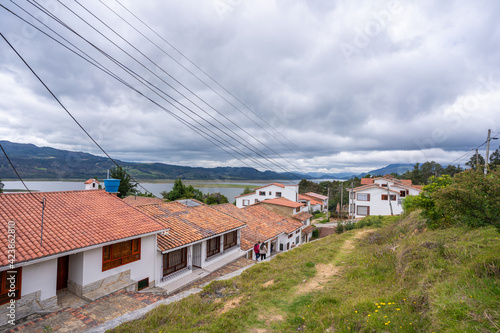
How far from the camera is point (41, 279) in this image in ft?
→ 26.2

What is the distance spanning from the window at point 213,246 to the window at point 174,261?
7.04 ft

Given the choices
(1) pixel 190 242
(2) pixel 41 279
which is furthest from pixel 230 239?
(2) pixel 41 279

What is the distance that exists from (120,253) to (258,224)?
54.3 ft

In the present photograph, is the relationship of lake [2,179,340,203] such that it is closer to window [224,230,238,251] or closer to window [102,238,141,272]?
window [102,238,141,272]

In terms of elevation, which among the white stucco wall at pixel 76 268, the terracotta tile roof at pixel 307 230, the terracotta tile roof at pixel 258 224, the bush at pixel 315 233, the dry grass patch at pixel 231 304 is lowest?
the bush at pixel 315 233

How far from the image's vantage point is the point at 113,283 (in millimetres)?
9836

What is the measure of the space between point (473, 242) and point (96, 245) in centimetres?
1362

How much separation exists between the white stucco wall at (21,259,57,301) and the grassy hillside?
4.15 metres

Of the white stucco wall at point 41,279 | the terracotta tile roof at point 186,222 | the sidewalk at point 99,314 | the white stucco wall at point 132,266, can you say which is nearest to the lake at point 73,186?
the terracotta tile roof at point 186,222

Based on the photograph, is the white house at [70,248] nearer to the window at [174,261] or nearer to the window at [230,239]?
the window at [174,261]

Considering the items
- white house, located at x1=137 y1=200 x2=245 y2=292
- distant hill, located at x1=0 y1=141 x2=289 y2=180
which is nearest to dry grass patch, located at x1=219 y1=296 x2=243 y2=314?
white house, located at x1=137 y1=200 x2=245 y2=292

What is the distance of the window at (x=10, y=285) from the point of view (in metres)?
7.27

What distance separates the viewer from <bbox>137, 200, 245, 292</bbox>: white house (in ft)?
41.2

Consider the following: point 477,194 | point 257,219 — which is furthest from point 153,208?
point 477,194
